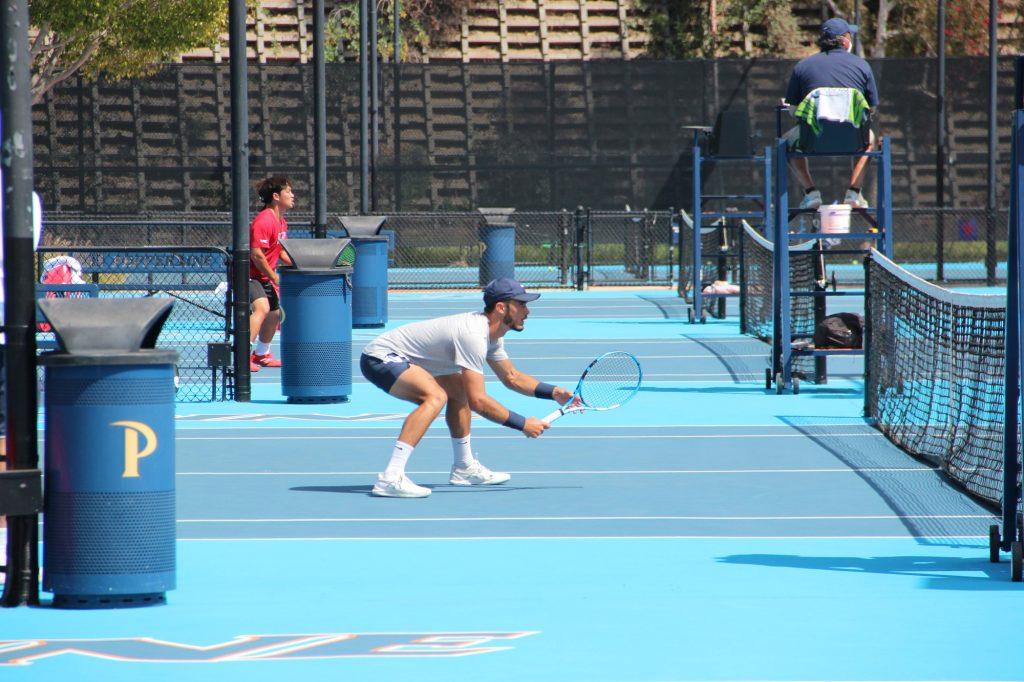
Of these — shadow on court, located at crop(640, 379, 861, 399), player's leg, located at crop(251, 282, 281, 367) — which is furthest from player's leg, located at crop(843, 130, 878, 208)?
player's leg, located at crop(251, 282, 281, 367)

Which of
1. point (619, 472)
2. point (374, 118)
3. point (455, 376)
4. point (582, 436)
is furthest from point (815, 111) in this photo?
point (374, 118)

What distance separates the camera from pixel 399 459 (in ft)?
33.4

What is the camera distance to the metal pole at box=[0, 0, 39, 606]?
7203 millimetres

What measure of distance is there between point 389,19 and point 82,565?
43355 millimetres

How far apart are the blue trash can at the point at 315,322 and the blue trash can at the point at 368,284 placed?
28.2 feet

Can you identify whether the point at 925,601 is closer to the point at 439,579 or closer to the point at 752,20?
the point at 439,579

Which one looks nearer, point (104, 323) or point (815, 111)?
point (104, 323)

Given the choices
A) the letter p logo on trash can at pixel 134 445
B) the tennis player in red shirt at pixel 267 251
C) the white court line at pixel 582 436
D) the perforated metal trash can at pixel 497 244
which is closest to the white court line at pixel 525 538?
the letter p logo on trash can at pixel 134 445

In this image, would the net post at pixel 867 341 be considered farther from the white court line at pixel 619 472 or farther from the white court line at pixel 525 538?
the white court line at pixel 525 538

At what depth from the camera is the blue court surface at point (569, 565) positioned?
6258mm

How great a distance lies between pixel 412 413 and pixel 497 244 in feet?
72.6

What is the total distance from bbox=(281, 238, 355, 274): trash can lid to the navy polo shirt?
3888 millimetres

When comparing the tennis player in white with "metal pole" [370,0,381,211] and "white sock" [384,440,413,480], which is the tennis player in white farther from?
"metal pole" [370,0,381,211]

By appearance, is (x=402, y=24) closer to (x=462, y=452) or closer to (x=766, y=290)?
(x=766, y=290)
